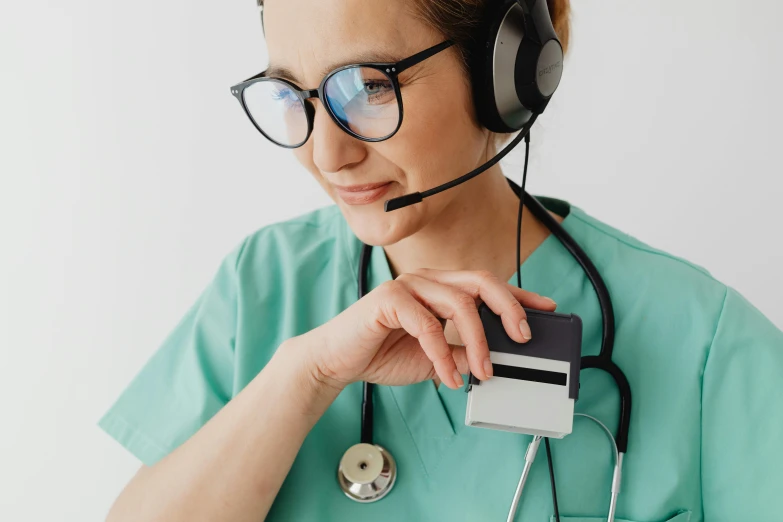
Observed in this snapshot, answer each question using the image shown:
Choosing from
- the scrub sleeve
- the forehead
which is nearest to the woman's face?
the forehead

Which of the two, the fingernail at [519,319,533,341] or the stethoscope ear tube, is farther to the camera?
the stethoscope ear tube

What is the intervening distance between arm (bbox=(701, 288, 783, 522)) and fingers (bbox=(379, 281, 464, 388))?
437 mm

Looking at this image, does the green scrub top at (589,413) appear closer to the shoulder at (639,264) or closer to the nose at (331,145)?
the shoulder at (639,264)

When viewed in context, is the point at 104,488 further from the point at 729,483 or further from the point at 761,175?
the point at 761,175

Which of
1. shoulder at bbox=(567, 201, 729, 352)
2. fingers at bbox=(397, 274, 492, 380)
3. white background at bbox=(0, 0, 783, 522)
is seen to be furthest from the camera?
white background at bbox=(0, 0, 783, 522)

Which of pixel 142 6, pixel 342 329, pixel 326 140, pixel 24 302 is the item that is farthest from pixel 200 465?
pixel 142 6

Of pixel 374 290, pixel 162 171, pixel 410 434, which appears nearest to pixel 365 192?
pixel 374 290

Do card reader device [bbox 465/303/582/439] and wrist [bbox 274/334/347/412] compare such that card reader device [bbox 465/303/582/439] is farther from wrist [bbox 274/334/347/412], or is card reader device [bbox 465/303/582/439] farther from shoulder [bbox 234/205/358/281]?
shoulder [bbox 234/205/358/281]

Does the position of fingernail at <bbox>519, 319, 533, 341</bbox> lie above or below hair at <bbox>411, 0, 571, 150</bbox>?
below

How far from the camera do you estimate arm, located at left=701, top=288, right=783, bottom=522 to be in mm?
1210

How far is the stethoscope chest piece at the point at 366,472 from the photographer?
1.20 metres

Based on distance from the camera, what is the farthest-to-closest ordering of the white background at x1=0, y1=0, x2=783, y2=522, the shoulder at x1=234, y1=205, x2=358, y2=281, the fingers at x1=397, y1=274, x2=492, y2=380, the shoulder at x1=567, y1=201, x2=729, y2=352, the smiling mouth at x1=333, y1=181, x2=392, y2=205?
1. the white background at x1=0, y1=0, x2=783, y2=522
2. the shoulder at x1=234, y1=205, x2=358, y2=281
3. the shoulder at x1=567, y1=201, x2=729, y2=352
4. the smiling mouth at x1=333, y1=181, x2=392, y2=205
5. the fingers at x1=397, y1=274, x2=492, y2=380

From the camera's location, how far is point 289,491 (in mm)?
1255

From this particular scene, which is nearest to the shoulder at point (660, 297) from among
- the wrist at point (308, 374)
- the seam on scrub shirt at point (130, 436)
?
the wrist at point (308, 374)
